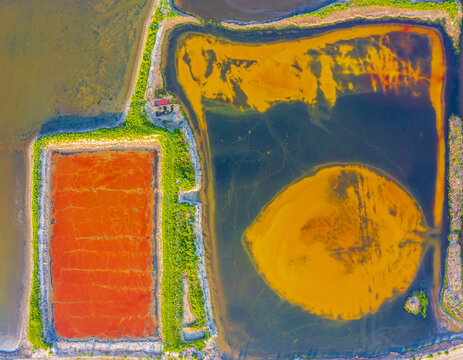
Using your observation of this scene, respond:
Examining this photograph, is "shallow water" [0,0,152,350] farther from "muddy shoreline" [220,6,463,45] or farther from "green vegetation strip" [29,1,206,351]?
"muddy shoreline" [220,6,463,45]

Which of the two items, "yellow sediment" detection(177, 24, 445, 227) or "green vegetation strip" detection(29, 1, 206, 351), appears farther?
"yellow sediment" detection(177, 24, 445, 227)

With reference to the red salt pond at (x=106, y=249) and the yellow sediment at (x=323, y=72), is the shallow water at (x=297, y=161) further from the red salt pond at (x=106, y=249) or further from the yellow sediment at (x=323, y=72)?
the red salt pond at (x=106, y=249)

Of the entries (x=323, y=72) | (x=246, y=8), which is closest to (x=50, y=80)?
(x=246, y=8)

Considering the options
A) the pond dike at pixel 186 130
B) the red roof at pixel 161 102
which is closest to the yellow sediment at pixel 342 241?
the pond dike at pixel 186 130

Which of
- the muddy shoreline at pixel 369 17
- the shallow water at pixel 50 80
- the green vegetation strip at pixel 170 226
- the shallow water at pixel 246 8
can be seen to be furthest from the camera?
the shallow water at pixel 50 80

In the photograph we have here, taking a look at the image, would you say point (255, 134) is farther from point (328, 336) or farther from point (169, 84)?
point (328, 336)

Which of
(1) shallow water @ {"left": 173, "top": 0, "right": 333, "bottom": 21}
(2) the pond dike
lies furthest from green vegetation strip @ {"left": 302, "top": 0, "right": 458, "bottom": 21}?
(2) the pond dike
